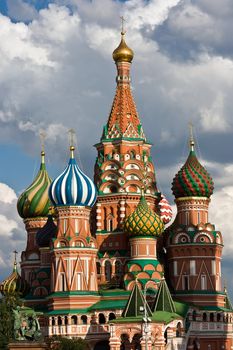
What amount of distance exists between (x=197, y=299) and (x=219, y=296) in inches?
→ 67.1

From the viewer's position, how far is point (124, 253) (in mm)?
65875

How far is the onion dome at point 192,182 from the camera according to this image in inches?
2618

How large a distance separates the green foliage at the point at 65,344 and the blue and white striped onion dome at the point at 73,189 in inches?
408

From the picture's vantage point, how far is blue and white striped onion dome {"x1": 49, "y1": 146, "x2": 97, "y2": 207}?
63250 mm

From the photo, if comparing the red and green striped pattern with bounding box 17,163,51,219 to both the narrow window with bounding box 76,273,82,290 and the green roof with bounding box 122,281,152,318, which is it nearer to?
the narrow window with bounding box 76,273,82,290

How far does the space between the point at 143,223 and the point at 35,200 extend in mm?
11307

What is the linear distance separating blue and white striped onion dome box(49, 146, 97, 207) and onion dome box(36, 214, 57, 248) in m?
4.16

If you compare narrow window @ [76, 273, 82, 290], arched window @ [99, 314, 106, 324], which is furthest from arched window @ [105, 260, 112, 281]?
arched window @ [99, 314, 106, 324]

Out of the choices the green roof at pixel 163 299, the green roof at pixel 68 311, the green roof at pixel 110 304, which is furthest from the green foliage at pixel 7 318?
the green roof at pixel 163 299

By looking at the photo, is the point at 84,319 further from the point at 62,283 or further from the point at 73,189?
the point at 73,189

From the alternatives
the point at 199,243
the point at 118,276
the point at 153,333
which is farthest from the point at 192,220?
the point at 153,333

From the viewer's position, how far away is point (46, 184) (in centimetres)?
7219

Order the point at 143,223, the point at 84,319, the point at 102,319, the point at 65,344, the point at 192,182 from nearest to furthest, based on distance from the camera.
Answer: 1. the point at 65,344
2. the point at 84,319
3. the point at 102,319
4. the point at 143,223
5. the point at 192,182

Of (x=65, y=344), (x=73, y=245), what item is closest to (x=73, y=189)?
(x=73, y=245)
